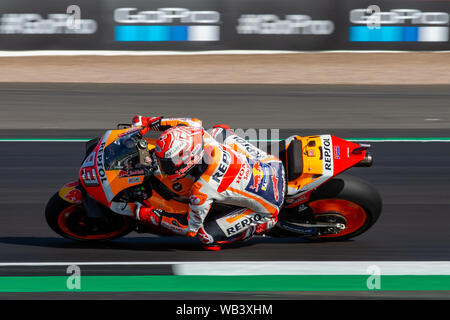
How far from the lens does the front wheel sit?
657cm

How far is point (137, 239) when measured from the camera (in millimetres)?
7180

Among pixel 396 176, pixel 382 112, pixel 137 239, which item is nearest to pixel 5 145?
pixel 137 239

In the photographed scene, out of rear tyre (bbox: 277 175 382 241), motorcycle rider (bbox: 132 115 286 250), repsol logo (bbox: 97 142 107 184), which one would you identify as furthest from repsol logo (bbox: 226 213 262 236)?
repsol logo (bbox: 97 142 107 184)

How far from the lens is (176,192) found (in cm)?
640

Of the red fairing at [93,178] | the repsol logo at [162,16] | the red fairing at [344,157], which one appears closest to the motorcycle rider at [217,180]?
the red fairing at [93,178]

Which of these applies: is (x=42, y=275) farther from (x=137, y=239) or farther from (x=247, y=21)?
(x=247, y=21)

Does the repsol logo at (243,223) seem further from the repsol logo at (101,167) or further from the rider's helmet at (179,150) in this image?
the repsol logo at (101,167)

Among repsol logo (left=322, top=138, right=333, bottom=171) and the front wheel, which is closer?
repsol logo (left=322, top=138, right=333, bottom=171)

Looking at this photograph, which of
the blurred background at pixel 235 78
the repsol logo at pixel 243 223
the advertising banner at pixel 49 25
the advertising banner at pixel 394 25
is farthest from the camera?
the advertising banner at pixel 394 25

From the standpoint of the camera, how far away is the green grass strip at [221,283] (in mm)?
6223

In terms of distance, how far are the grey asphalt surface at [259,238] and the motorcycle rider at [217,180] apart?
0.39 meters

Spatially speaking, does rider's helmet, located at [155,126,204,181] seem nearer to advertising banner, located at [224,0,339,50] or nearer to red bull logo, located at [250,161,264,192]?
red bull logo, located at [250,161,264,192]

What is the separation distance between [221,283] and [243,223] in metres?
0.57

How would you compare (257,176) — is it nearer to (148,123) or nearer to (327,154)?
(327,154)
